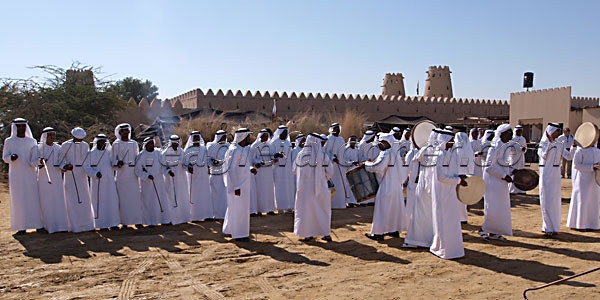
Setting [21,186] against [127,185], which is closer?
[21,186]

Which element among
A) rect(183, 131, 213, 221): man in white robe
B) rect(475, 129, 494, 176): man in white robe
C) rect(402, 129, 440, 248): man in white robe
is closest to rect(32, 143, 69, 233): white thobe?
rect(183, 131, 213, 221): man in white robe

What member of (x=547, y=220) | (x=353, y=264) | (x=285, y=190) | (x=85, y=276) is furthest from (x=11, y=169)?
(x=547, y=220)

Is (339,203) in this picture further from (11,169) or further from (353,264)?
(11,169)

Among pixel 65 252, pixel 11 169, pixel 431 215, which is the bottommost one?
pixel 65 252

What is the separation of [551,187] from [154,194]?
6779 millimetres

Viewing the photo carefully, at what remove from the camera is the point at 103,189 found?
8.23 meters

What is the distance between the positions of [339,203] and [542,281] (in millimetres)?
5924

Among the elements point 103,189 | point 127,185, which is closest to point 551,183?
point 127,185

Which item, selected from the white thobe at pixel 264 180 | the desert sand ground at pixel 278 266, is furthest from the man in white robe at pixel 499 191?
the white thobe at pixel 264 180

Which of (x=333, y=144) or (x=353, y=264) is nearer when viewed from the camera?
(x=353, y=264)

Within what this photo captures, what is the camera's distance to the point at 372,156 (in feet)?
36.1

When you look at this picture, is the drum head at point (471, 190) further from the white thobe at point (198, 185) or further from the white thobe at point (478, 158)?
the white thobe at point (478, 158)

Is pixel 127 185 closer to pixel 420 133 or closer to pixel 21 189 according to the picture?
pixel 21 189

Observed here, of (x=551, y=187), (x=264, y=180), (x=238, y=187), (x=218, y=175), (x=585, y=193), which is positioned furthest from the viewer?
(x=264, y=180)
